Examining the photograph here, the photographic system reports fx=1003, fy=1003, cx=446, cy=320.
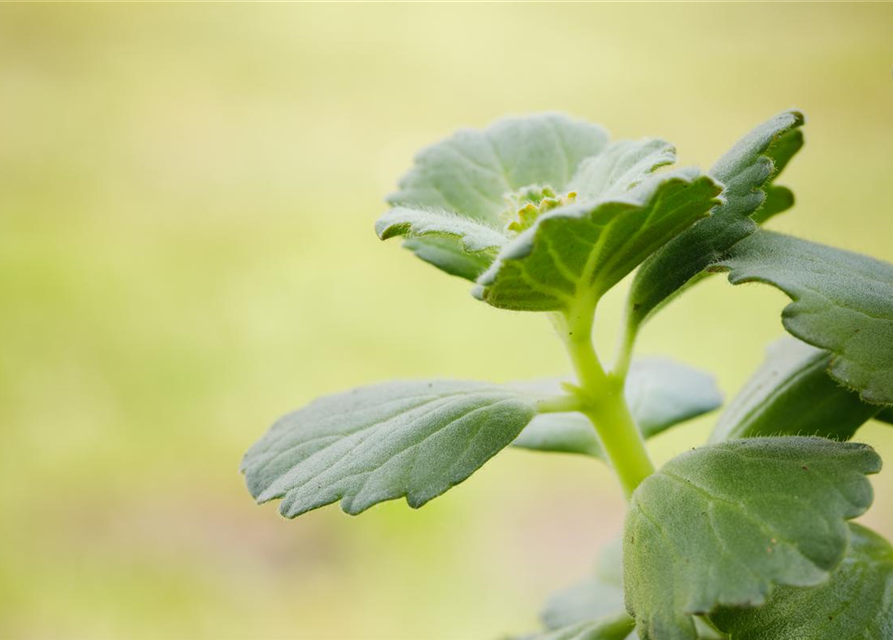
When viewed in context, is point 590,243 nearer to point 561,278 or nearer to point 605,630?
point 561,278

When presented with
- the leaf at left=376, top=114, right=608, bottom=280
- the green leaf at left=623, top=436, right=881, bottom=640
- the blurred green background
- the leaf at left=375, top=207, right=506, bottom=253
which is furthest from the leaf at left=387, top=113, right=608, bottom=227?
the blurred green background

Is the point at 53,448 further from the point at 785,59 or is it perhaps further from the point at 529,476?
the point at 785,59

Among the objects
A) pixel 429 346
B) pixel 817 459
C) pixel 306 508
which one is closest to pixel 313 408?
pixel 306 508

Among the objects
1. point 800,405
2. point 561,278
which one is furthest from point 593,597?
point 561,278

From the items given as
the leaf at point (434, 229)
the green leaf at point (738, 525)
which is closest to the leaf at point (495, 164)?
the leaf at point (434, 229)

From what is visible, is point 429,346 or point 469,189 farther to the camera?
point 429,346

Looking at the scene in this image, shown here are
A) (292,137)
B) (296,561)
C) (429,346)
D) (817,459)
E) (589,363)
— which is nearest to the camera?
(817,459)

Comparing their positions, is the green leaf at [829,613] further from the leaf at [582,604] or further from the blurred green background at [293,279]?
the blurred green background at [293,279]
